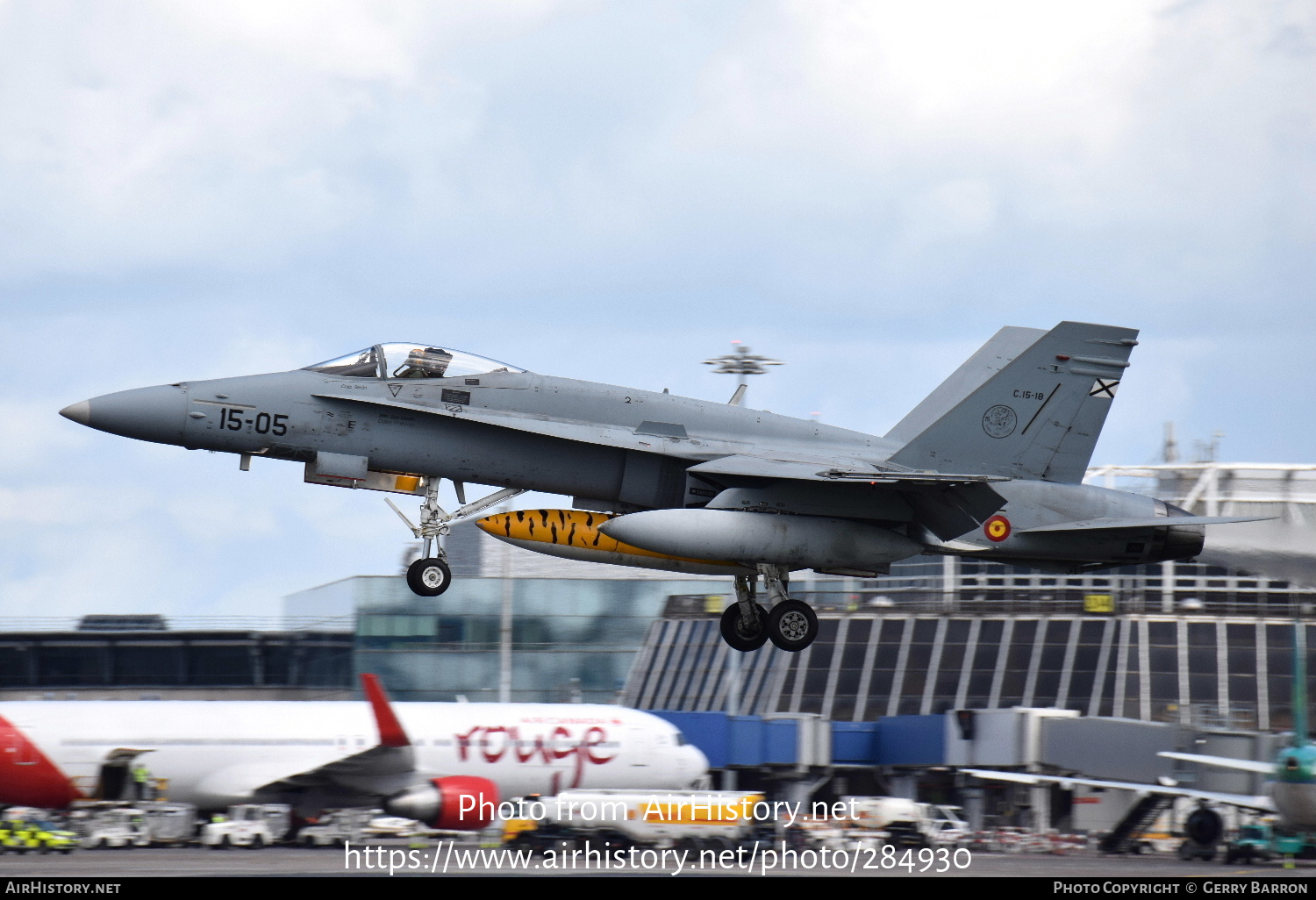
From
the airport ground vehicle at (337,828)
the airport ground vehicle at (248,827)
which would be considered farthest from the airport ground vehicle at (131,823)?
the airport ground vehicle at (337,828)

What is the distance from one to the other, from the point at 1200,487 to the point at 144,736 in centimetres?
2804

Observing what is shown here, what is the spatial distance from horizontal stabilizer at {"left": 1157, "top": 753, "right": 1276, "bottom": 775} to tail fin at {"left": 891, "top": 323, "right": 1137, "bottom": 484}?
13778 mm

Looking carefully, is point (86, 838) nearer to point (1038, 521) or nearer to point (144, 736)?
point (144, 736)

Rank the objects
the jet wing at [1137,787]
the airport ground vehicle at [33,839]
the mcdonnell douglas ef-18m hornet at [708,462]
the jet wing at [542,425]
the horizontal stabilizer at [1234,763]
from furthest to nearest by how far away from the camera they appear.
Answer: the horizontal stabilizer at [1234,763], the jet wing at [1137,787], the airport ground vehicle at [33,839], the jet wing at [542,425], the mcdonnell douglas ef-18m hornet at [708,462]

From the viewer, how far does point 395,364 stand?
2073cm

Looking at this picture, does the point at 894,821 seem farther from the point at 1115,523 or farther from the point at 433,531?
the point at 433,531

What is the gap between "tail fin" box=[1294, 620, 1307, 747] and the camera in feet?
120

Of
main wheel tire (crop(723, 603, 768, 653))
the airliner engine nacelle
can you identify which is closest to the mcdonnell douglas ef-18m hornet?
main wheel tire (crop(723, 603, 768, 653))

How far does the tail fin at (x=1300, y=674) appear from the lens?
36.4 meters

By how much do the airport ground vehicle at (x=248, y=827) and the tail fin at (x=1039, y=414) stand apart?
14.4 metres

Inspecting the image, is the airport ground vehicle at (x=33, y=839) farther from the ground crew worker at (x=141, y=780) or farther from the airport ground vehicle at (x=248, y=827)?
the airport ground vehicle at (x=248, y=827)

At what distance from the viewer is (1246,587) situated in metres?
45.3

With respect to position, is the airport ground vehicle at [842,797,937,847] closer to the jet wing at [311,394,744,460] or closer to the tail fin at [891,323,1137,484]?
the tail fin at [891,323,1137,484]
